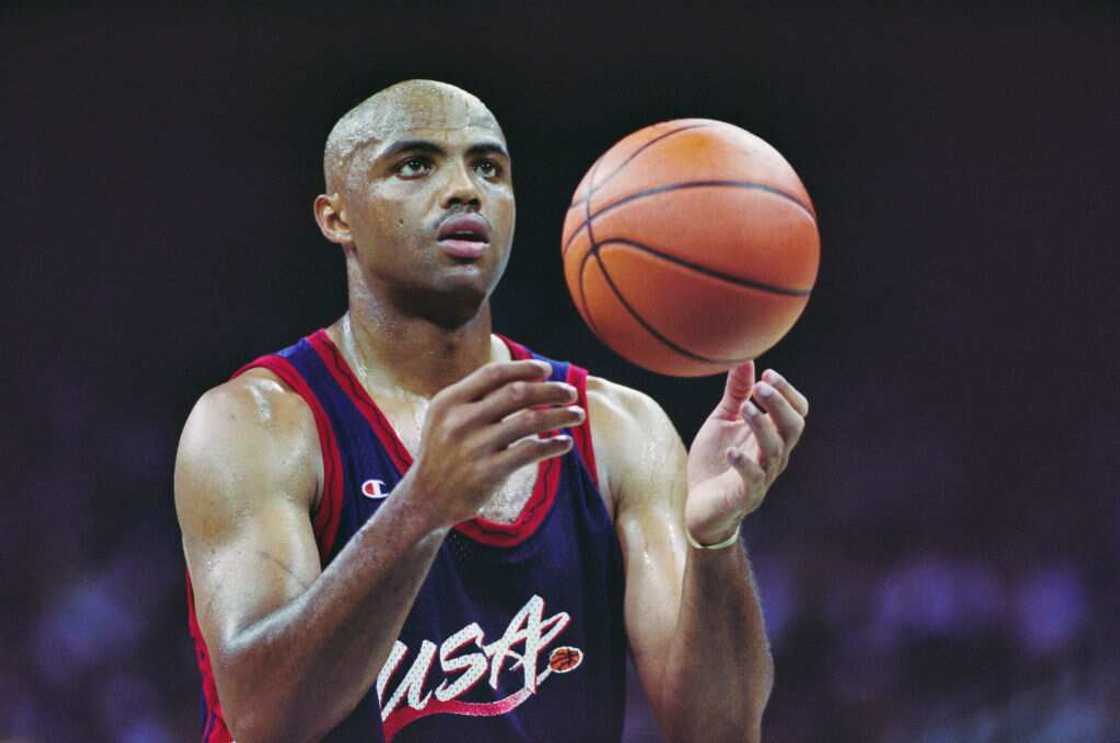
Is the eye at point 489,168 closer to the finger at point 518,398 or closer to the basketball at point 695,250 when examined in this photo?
the basketball at point 695,250

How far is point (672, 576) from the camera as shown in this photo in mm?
2602

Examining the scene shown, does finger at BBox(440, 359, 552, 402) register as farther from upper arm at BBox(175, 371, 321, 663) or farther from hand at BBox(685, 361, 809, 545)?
Result: upper arm at BBox(175, 371, 321, 663)

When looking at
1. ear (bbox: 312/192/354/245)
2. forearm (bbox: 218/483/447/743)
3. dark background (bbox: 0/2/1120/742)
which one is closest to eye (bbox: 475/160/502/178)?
ear (bbox: 312/192/354/245)

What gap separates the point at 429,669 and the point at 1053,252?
2859 mm

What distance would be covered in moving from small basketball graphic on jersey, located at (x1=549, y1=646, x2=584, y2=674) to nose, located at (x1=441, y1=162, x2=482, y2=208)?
2.67 feet

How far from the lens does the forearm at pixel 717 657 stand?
238 cm

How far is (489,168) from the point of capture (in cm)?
262

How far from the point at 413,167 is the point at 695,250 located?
0.65 meters

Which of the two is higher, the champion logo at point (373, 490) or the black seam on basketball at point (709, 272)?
the black seam on basketball at point (709, 272)

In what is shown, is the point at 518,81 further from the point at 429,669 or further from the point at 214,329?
the point at 429,669

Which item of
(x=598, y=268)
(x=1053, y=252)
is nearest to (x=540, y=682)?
(x=598, y=268)

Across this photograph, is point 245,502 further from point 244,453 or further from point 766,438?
point 766,438

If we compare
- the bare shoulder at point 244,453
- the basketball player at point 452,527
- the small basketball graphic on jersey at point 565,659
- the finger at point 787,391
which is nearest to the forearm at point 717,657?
the basketball player at point 452,527

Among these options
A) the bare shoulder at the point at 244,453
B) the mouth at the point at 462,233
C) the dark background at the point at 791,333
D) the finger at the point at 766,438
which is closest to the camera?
the finger at the point at 766,438
